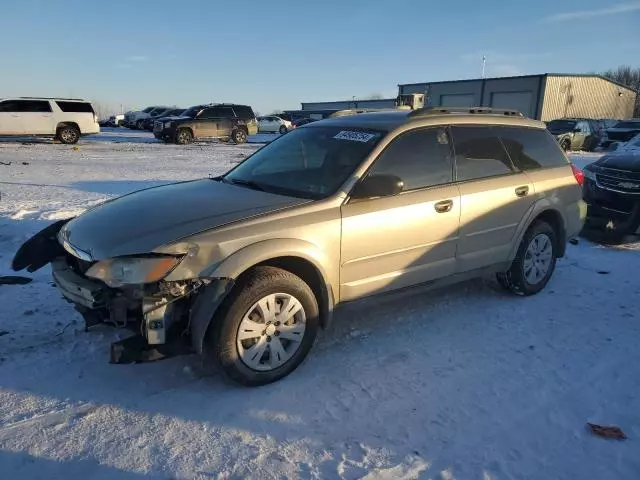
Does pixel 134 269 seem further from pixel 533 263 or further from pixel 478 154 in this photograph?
pixel 533 263

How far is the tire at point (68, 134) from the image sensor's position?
69.4 ft

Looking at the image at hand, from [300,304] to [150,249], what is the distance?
104 cm

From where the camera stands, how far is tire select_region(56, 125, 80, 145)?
2114 cm

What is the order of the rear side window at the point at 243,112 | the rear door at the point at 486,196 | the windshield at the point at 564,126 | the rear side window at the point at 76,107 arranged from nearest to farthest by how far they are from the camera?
the rear door at the point at 486,196 → the rear side window at the point at 76,107 → the rear side window at the point at 243,112 → the windshield at the point at 564,126

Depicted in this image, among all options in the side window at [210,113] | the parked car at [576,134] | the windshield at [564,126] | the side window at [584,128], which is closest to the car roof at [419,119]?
the side window at [210,113]

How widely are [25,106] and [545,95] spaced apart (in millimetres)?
37536

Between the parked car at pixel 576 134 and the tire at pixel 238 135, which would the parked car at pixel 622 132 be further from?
the tire at pixel 238 135

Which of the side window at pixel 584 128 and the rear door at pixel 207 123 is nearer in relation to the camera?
the rear door at pixel 207 123

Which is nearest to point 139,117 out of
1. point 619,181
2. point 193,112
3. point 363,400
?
point 193,112

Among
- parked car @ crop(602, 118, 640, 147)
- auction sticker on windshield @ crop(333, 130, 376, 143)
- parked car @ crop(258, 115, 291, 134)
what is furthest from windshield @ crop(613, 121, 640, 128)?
auction sticker on windshield @ crop(333, 130, 376, 143)

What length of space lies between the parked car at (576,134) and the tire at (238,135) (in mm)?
15065

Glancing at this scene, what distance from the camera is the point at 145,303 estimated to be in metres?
2.96

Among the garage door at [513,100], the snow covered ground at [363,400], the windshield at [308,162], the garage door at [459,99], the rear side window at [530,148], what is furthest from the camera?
the garage door at [459,99]

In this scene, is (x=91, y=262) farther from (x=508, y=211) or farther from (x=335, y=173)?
(x=508, y=211)
